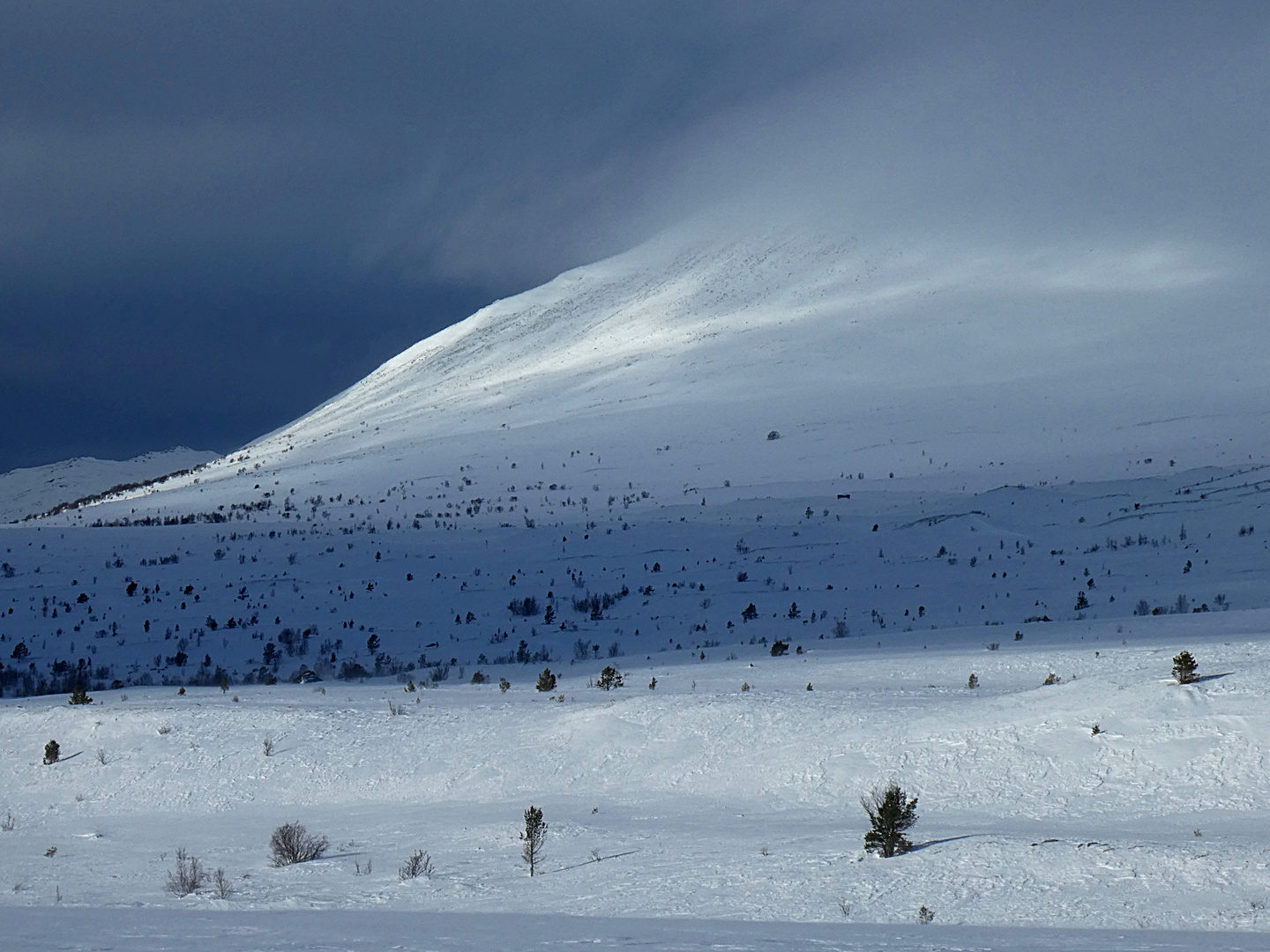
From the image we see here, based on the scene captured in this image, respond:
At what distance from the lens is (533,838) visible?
9.39 m

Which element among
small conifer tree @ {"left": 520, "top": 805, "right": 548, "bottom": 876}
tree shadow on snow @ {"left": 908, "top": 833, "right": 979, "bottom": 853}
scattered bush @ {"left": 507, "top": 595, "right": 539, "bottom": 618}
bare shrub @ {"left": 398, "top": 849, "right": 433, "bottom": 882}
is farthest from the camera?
scattered bush @ {"left": 507, "top": 595, "right": 539, "bottom": 618}

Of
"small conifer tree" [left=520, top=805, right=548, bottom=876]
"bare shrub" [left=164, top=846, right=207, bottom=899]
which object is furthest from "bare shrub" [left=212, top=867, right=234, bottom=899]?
"small conifer tree" [left=520, top=805, right=548, bottom=876]

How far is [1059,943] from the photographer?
238 inches

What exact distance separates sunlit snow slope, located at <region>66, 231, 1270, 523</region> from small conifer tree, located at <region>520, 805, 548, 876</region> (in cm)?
3041

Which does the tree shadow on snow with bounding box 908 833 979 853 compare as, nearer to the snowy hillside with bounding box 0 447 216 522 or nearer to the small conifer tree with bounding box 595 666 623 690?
the small conifer tree with bounding box 595 666 623 690

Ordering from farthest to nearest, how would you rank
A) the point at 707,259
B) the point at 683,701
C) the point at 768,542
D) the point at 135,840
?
the point at 707,259 < the point at 768,542 < the point at 683,701 < the point at 135,840

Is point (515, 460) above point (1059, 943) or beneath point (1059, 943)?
above

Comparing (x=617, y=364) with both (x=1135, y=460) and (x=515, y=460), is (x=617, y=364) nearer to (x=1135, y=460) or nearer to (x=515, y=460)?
(x=515, y=460)

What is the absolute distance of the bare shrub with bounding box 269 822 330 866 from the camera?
9.88 meters

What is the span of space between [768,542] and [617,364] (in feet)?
147

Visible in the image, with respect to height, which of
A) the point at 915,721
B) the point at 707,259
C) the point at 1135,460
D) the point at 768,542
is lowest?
the point at 915,721

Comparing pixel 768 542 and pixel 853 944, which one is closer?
pixel 853 944

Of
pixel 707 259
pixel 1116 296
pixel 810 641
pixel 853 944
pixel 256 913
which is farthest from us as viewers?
pixel 707 259

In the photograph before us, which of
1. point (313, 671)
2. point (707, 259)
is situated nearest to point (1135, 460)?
point (313, 671)
